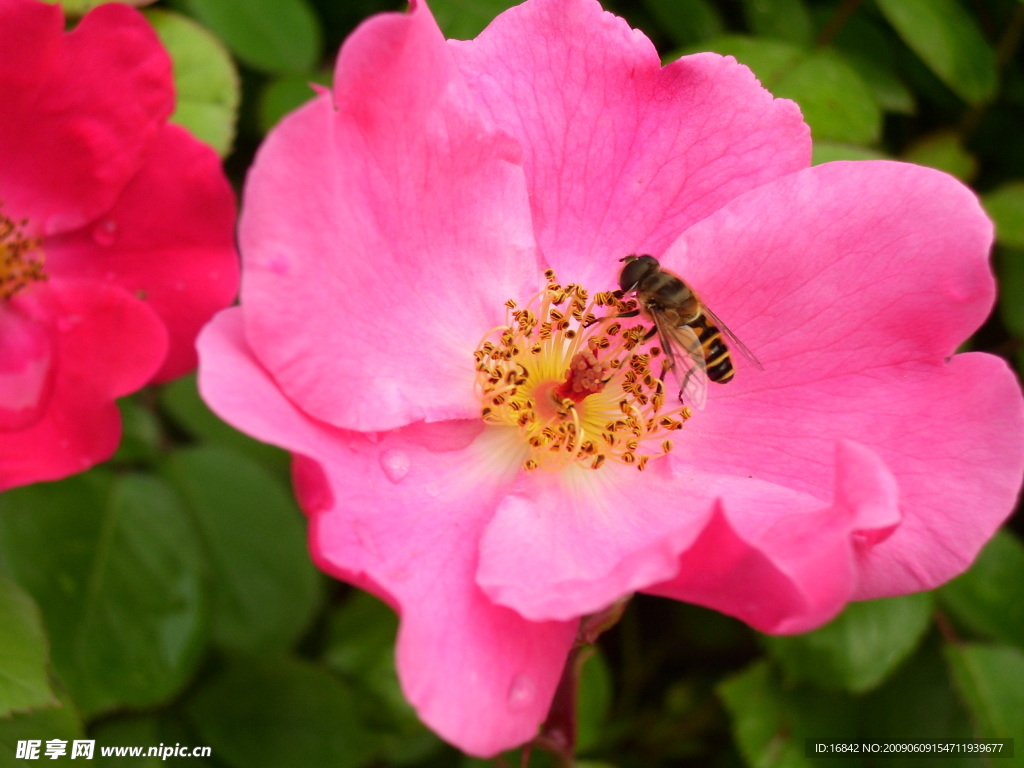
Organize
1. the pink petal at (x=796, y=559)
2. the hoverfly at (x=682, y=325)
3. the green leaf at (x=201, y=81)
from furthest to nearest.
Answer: the green leaf at (x=201, y=81)
the hoverfly at (x=682, y=325)
the pink petal at (x=796, y=559)

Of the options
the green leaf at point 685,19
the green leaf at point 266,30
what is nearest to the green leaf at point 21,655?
the green leaf at point 266,30

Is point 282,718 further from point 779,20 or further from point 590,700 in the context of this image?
point 779,20

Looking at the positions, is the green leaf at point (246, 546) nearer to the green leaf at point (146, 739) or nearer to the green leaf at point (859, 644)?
the green leaf at point (146, 739)

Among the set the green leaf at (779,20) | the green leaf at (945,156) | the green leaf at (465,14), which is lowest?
the green leaf at (945,156)

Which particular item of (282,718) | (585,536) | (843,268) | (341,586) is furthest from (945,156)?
(282,718)

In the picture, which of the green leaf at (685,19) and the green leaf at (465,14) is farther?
the green leaf at (685,19)

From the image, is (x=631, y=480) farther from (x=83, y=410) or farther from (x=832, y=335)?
(x=83, y=410)

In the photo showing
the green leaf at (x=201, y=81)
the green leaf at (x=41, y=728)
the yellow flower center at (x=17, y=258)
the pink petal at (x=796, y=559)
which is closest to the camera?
the pink petal at (x=796, y=559)

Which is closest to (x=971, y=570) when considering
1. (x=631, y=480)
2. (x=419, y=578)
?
(x=631, y=480)
